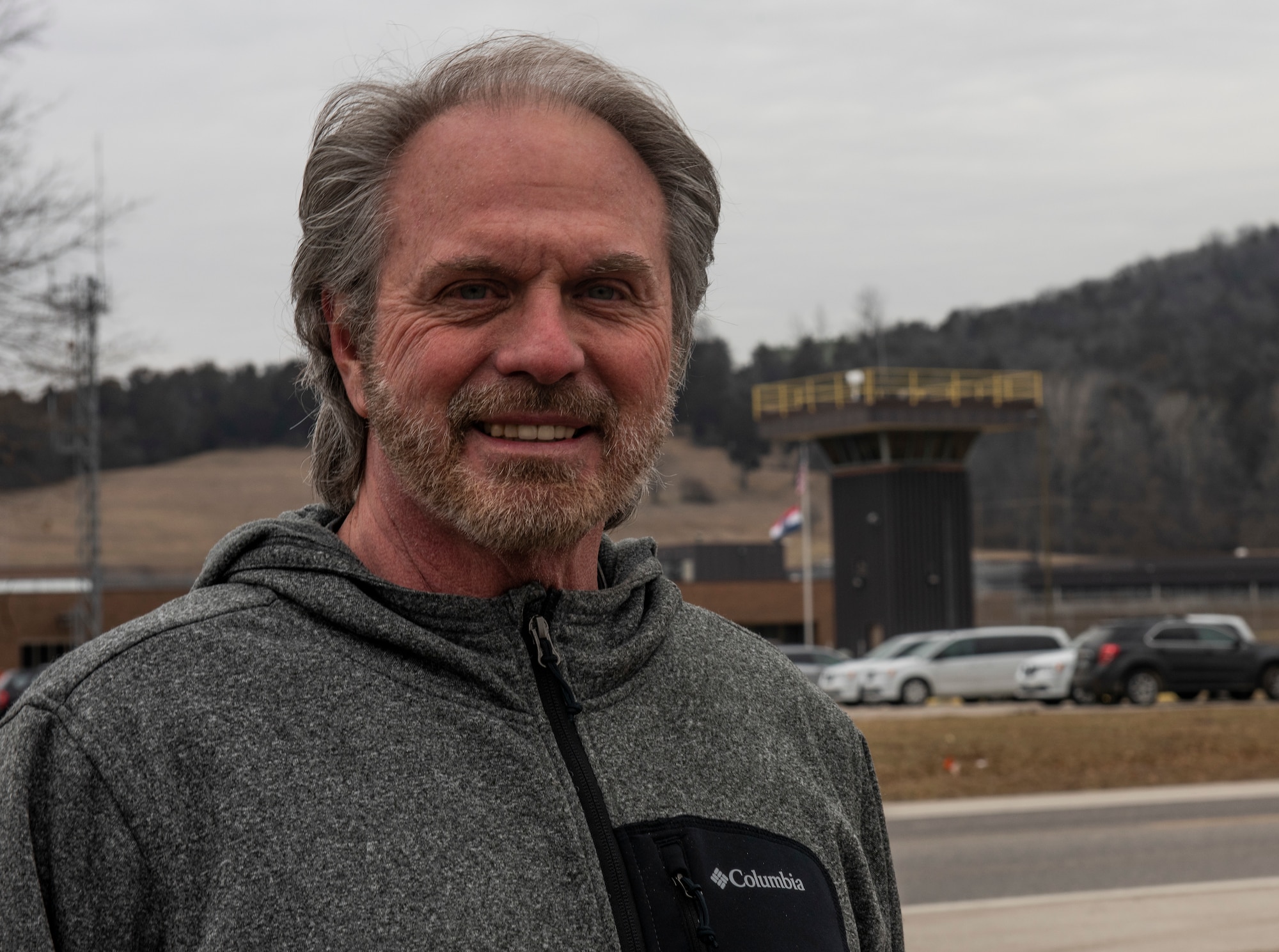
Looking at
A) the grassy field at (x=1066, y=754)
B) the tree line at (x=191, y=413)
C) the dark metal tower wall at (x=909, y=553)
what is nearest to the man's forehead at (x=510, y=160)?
the grassy field at (x=1066, y=754)

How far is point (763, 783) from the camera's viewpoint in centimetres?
227

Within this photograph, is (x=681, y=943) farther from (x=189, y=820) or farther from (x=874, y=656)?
(x=874, y=656)

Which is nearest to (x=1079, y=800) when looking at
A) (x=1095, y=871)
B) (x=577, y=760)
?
(x=1095, y=871)

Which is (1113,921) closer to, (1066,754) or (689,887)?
(689,887)

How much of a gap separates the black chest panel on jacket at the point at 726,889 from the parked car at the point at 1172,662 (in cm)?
2384

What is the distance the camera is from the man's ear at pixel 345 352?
2309 mm

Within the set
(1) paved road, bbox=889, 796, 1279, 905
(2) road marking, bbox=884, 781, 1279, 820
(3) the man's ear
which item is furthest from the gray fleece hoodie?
(2) road marking, bbox=884, 781, 1279, 820

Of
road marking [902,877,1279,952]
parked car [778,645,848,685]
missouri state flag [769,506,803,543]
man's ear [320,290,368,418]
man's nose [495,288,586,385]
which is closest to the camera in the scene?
man's nose [495,288,586,385]

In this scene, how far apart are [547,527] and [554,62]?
73cm

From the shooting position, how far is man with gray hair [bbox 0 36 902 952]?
1.82m

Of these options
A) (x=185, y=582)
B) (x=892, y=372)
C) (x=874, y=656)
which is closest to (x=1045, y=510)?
(x=892, y=372)

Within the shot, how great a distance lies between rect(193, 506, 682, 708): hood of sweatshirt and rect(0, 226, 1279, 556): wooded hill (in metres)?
97.4

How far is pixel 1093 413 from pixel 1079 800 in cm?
10737

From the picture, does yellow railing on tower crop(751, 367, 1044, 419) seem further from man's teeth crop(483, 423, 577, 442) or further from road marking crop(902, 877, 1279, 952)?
man's teeth crop(483, 423, 577, 442)
